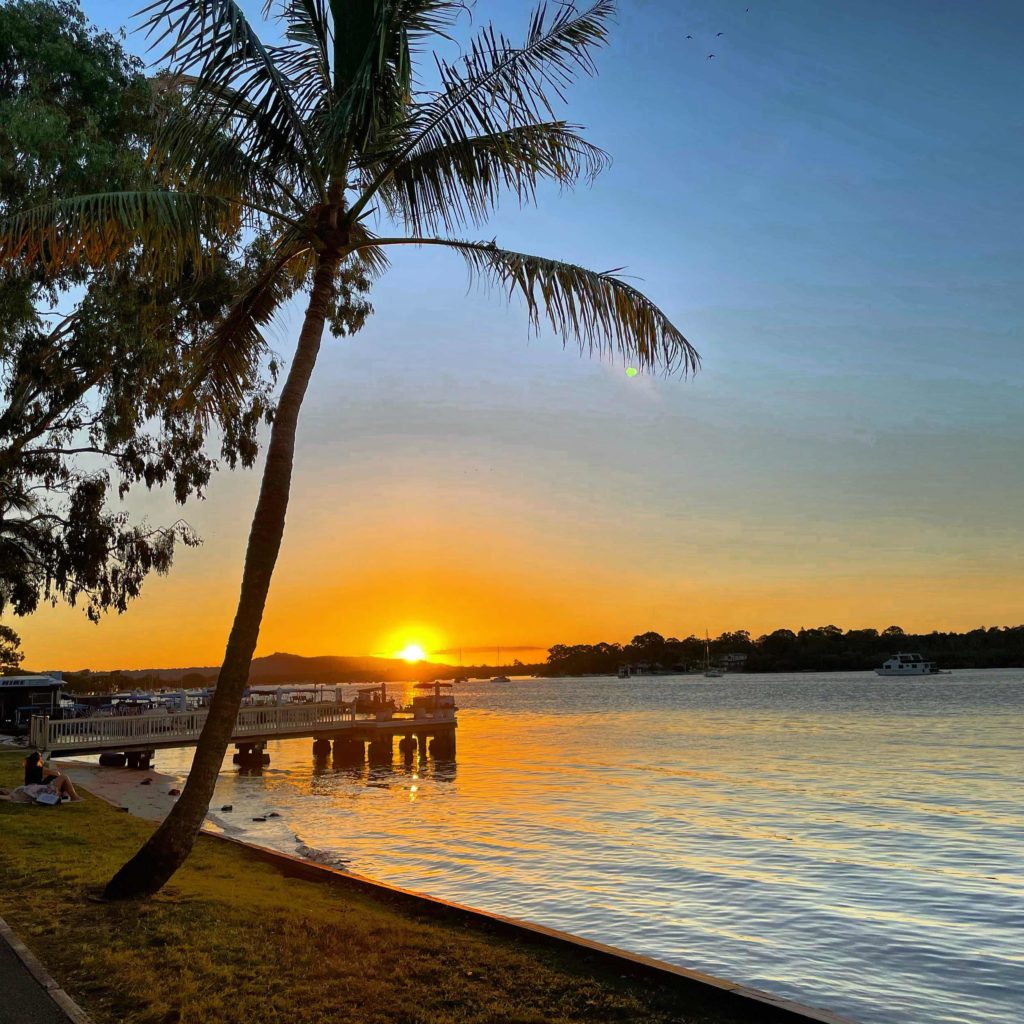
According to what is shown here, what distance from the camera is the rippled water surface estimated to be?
11.5 m

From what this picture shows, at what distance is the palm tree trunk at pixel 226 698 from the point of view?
30.5 ft

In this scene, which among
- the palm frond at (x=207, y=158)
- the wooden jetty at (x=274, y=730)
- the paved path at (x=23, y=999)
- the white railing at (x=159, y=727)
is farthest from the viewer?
the wooden jetty at (x=274, y=730)

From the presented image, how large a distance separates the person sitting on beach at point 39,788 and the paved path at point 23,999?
41.7 ft

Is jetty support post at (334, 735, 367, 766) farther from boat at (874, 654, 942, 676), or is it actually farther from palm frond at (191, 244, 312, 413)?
boat at (874, 654, 942, 676)

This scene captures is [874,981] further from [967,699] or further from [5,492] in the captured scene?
[967,699]

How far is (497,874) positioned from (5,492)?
1532 cm

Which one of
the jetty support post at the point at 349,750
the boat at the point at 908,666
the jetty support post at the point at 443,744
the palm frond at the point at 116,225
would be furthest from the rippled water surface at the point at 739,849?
the boat at the point at 908,666

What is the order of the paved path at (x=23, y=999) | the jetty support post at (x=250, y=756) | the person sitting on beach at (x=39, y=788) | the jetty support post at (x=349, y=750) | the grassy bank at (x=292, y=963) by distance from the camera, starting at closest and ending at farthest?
the paved path at (x=23, y=999)
the grassy bank at (x=292, y=963)
the person sitting on beach at (x=39, y=788)
the jetty support post at (x=250, y=756)
the jetty support post at (x=349, y=750)

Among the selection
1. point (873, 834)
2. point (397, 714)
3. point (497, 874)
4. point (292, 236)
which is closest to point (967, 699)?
point (397, 714)

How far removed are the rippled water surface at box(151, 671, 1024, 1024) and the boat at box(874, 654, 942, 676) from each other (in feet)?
423

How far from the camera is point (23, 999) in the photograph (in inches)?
242

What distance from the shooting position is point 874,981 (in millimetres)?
10781

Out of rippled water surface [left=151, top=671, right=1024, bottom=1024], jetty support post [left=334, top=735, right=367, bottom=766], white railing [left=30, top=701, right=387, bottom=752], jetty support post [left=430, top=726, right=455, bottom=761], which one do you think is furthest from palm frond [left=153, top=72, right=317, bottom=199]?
jetty support post [left=430, top=726, right=455, bottom=761]

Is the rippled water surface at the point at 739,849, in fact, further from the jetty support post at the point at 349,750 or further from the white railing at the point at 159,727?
the white railing at the point at 159,727
